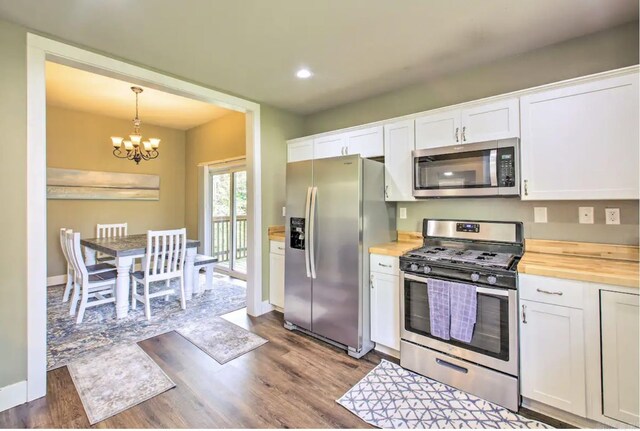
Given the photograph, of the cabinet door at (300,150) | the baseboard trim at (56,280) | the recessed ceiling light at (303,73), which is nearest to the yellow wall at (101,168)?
the baseboard trim at (56,280)

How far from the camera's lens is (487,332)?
2.05 meters

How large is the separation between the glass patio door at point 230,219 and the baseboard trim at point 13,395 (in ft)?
10.6

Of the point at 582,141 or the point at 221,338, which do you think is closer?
→ the point at 582,141

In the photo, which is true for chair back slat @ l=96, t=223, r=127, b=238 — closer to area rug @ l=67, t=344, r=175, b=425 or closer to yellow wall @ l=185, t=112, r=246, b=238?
yellow wall @ l=185, t=112, r=246, b=238

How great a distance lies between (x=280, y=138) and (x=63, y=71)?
247 cm

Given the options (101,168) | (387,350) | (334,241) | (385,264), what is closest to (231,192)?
(101,168)

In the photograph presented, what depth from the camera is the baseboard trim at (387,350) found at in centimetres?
262

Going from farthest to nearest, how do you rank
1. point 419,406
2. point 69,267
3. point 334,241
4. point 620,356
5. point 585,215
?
point 69,267, point 334,241, point 585,215, point 419,406, point 620,356

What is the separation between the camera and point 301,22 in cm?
204

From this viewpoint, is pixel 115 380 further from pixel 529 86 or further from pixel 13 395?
pixel 529 86

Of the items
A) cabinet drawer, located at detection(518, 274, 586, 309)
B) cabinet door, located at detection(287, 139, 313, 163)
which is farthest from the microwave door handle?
cabinet door, located at detection(287, 139, 313, 163)

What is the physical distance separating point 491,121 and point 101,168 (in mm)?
5751

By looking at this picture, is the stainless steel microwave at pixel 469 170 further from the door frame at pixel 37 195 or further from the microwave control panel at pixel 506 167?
the door frame at pixel 37 195

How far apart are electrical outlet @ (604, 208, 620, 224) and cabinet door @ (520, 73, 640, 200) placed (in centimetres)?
28
